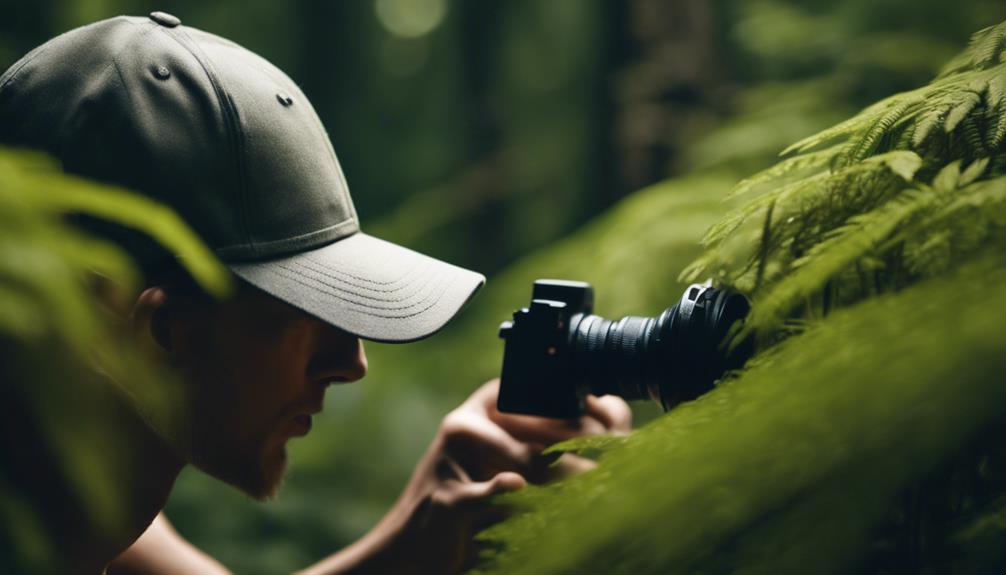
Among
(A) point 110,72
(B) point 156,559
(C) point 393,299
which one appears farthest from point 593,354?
(B) point 156,559

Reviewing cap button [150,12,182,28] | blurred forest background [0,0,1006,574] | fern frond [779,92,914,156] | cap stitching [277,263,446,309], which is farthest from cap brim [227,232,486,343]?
blurred forest background [0,0,1006,574]

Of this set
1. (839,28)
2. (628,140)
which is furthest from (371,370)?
(839,28)

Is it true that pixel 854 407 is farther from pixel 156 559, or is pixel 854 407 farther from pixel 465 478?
pixel 156 559

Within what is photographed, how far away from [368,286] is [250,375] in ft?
0.48

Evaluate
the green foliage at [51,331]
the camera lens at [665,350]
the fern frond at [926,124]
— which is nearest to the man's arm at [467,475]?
the camera lens at [665,350]

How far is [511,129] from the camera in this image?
3.07 m

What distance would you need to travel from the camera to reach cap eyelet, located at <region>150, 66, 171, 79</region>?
2.92 feet

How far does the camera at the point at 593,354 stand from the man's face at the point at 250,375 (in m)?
0.18

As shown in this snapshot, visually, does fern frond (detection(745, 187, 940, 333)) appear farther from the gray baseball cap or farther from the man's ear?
the man's ear

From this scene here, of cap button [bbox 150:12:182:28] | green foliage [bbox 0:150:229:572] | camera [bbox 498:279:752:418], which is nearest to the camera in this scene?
green foliage [bbox 0:150:229:572]

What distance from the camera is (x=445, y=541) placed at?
3.40 feet

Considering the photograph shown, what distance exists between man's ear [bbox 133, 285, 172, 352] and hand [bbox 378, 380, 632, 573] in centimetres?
32

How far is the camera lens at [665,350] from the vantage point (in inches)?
29.2

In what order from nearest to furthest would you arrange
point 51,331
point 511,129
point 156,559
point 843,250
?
1. point 51,331
2. point 843,250
3. point 156,559
4. point 511,129
